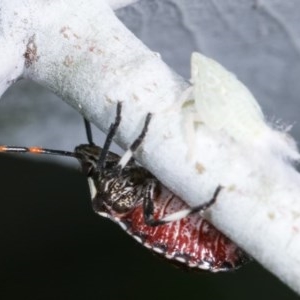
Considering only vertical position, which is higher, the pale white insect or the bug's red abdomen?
the pale white insect

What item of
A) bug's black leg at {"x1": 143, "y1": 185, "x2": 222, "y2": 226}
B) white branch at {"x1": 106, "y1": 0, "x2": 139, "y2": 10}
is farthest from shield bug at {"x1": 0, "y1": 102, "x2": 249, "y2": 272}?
white branch at {"x1": 106, "y1": 0, "x2": 139, "y2": 10}

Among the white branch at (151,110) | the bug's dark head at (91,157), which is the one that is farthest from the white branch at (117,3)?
the bug's dark head at (91,157)

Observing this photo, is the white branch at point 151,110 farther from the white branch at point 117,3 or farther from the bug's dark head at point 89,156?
the bug's dark head at point 89,156

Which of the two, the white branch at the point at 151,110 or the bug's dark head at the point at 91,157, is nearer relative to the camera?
the white branch at the point at 151,110

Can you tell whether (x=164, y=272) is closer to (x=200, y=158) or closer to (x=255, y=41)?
(x=255, y=41)

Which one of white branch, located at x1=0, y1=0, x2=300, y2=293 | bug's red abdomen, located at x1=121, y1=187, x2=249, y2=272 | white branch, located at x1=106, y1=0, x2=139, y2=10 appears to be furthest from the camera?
bug's red abdomen, located at x1=121, y1=187, x2=249, y2=272

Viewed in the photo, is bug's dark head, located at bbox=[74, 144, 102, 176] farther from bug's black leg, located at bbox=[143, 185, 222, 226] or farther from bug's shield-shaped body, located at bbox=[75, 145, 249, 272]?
bug's black leg, located at bbox=[143, 185, 222, 226]

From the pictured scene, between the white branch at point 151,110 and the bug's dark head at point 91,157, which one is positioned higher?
the white branch at point 151,110

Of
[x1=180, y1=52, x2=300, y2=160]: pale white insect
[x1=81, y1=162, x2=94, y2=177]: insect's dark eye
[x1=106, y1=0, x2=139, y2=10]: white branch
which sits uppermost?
[x1=180, y1=52, x2=300, y2=160]: pale white insect
